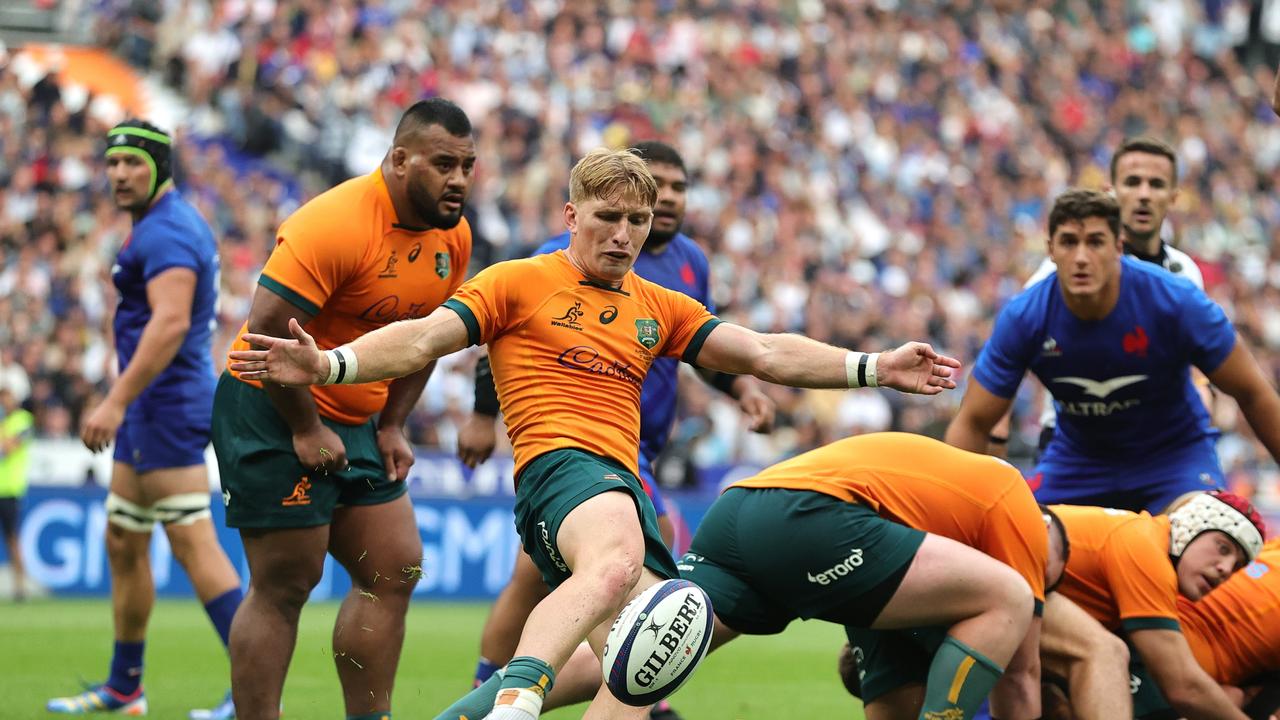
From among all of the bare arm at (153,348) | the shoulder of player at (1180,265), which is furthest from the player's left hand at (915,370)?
the bare arm at (153,348)

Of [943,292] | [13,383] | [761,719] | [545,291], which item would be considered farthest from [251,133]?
[545,291]

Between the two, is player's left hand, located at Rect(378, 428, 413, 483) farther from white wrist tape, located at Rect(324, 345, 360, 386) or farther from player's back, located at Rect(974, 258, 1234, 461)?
player's back, located at Rect(974, 258, 1234, 461)

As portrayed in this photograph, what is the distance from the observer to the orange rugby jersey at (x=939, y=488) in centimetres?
564

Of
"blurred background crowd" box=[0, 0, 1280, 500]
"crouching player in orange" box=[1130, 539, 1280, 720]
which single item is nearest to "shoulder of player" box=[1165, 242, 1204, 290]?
"crouching player in orange" box=[1130, 539, 1280, 720]

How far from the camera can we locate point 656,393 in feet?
25.7

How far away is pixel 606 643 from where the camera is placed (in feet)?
17.4

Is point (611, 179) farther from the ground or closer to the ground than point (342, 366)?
farther from the ground

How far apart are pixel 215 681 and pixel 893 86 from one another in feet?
65.1

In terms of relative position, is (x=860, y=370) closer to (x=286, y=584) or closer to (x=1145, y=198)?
(x=286, y=584)

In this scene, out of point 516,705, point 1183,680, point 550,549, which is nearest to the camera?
point 516,705

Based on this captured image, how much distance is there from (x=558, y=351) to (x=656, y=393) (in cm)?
235

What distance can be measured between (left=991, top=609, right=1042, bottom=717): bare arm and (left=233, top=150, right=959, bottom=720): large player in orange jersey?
107cm

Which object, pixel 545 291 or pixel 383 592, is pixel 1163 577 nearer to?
pixel 545 291

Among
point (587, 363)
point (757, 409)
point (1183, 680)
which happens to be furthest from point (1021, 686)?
point (757, 409)
